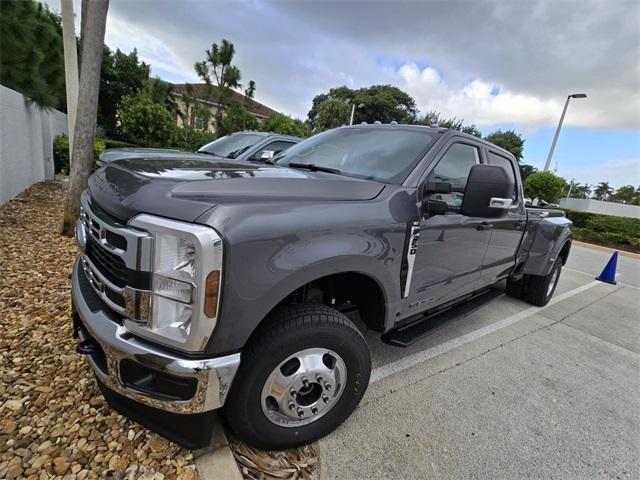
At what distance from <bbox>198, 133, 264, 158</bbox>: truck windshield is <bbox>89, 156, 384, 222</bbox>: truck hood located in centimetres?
427

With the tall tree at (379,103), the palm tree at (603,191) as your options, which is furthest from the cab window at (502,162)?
the palm tree at (603,191)

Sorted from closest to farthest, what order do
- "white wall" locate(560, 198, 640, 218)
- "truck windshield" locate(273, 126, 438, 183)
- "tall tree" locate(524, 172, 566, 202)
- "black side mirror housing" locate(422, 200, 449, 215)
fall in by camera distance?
"black side mirror housing" locate(422, 200, 449, 215), "truck windshield" locate(273, 126, 438, 183), "tall tree" locate(524, 172, 566, 202), "white wall" locate(560, 198, 640, 218)

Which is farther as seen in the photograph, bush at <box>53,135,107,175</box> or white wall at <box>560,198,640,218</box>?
white wall at <box>560,198,640,218</box>

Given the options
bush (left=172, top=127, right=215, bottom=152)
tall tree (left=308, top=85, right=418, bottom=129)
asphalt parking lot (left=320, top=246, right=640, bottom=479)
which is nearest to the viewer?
asphalt parking lot (left=320, top=246, right=640, bottom=479)

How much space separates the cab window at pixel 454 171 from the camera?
8.09 feet

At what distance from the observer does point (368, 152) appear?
2.63m

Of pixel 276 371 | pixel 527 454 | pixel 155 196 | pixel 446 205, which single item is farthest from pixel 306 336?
pixel 527 454

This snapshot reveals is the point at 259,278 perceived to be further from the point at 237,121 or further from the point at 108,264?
the point at 237,121

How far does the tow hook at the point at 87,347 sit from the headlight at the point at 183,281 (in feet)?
1.53

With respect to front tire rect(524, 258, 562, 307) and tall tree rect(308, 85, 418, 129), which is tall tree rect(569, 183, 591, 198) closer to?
tall tree rect(308, 85, 418, 129)

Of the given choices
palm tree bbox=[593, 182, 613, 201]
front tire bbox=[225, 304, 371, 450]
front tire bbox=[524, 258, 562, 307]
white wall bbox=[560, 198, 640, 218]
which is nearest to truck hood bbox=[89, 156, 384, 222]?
front tire bbox=[225, 304, 371, 450]

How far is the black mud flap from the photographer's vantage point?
1.53 meters

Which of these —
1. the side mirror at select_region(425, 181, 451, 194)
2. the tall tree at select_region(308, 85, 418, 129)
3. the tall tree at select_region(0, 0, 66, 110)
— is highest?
the tall tree at select_region(308, 85, 418, 129)

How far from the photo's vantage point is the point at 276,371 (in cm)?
171
